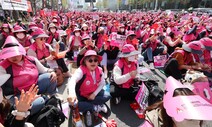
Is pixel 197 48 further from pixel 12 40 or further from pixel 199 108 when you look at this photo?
pixel 12 40

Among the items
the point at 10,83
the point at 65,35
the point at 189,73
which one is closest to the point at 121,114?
the point at 189,73

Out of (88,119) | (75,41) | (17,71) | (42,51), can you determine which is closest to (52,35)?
(75,41)

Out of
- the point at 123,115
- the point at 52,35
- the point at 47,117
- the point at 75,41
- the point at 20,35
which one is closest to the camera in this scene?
the point at 47,117

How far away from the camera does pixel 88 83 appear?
3.24 meters

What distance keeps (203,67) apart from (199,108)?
3.60 metres

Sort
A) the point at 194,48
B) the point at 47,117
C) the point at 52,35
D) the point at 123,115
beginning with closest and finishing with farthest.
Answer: the point at 47,117 < the point at 123,115 < the point at 194,48 < the point at 52,35

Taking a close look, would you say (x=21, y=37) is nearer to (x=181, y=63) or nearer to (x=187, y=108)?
(x=181, y=63)

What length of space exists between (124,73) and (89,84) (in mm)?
839

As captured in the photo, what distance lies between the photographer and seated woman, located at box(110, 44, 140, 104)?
3.51 meters

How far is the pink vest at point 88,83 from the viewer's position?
3.20m

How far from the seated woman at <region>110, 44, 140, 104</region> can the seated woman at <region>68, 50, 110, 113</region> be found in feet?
1.18

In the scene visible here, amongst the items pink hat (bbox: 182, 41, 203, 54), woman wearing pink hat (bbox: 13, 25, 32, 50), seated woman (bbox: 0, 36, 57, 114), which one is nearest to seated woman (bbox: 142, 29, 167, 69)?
pink hat (bbox: 182, 41, 203, 54)

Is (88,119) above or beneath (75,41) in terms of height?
beneath

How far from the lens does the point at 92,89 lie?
131 inches
